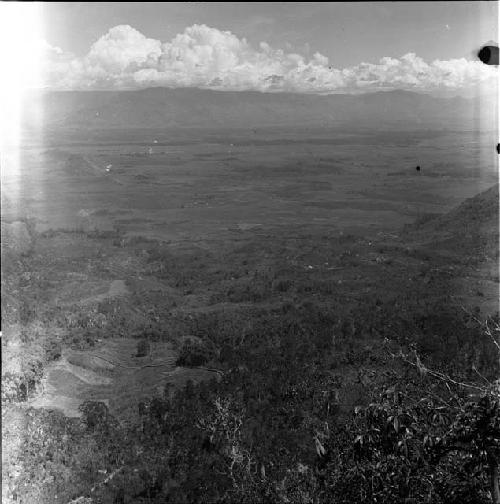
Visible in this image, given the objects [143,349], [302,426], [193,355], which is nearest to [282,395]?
[302,426]

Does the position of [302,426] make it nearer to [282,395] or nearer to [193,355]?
[282,395]

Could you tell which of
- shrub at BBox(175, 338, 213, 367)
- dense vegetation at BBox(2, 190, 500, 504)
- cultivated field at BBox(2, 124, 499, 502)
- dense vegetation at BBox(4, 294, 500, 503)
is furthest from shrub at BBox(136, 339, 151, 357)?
dense vegetation at BBox(4, 294, 500, 503)

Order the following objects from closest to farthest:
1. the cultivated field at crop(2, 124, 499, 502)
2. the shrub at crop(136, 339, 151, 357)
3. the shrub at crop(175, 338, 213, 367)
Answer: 1. the cultivated field at crop(2, 124, 499, 502)
2. the shrub at crop(175, 338, 213, 367)
3. the shrub at crop(136, 339, 151, 357)

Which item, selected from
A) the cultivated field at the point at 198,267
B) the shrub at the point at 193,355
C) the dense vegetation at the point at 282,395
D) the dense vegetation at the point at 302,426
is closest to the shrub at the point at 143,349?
the cultivated field at the point at 198,267

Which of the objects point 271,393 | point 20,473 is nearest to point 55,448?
point 20,473

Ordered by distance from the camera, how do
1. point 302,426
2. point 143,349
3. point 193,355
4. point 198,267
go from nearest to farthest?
1. point 302,426
2. point 193,355
3. point 143,349
4. point 198,267

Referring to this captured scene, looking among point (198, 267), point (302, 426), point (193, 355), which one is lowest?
point (302, 426)

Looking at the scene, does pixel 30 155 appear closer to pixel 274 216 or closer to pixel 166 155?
pixel 166 155

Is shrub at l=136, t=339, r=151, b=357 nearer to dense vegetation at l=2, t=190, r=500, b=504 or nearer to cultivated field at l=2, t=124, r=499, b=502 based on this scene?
cultivated field at l=2, t=124, r=499, b=502

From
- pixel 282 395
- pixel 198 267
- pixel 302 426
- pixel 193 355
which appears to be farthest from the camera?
pixel 198 267

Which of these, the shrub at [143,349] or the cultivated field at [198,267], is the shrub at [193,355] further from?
the shrub at [143,349]

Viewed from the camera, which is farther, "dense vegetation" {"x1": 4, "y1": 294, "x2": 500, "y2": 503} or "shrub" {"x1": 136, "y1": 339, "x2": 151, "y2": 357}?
"shrub" {"x1": 136, "y1": 339, "x2": 151, "y2": 357}
